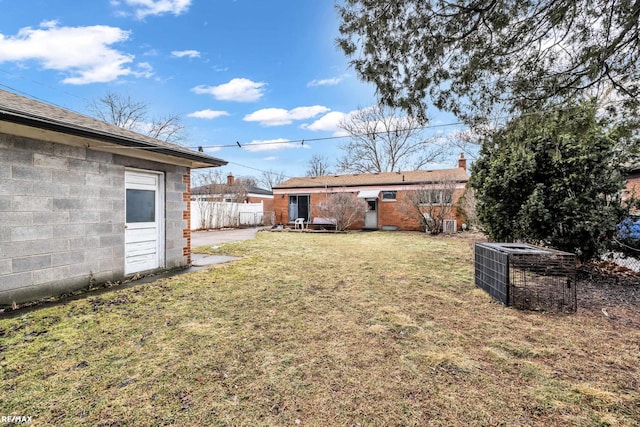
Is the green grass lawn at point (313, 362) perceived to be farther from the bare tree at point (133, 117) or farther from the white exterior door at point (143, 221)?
the bare tree at point (133, 117)

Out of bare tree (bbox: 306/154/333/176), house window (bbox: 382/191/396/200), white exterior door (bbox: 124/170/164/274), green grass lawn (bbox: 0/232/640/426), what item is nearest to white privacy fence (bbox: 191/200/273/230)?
house window (bbox: 382/191/396/200)

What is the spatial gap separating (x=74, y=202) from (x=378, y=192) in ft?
55.3

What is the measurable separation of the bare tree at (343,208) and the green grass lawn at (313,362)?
1284 cm

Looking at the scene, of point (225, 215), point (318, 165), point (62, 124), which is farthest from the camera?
point (318, 165)

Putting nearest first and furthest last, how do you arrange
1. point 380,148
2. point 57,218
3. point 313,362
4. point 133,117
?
point 313,362 → point 57,218 → point 133,117 → point 380,148

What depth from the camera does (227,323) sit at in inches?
153

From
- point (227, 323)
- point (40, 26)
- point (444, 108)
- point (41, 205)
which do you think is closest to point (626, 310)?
point (444, 108)

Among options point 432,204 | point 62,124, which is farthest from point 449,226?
point 62,124

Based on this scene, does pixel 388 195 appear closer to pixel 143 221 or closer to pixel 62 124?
pixel 143 221

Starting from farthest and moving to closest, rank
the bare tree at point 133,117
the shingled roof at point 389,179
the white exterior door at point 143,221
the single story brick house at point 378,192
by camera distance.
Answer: the bare tree at point 133,117 → the shingled roof at point 389,179 → the single story brick house at point 378,192 → the white exterior door at point 143,221

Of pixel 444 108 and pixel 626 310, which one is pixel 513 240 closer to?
pixel 626 310

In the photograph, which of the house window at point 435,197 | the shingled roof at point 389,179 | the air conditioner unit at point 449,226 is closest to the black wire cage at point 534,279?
the house window at point 435,197

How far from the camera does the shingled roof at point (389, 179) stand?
17547 mm

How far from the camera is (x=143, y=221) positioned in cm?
643
